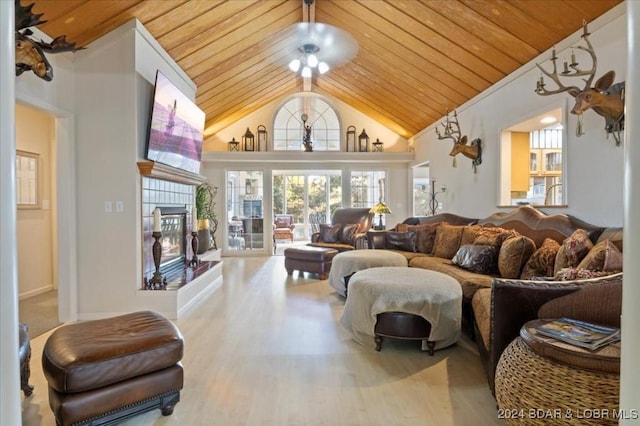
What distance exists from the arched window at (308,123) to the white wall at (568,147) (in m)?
2.92

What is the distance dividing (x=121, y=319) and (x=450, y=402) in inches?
79.8

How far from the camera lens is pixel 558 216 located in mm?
3217

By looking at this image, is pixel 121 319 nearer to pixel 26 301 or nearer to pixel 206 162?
pixel 26 301

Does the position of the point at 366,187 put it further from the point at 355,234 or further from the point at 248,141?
the point at 248,141

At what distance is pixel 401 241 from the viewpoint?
5312mm

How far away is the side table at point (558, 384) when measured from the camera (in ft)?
4.50

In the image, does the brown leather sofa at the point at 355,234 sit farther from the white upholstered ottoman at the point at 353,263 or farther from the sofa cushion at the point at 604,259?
the sofa cushion at the point at 604,259

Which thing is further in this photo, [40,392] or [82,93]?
[82,93]

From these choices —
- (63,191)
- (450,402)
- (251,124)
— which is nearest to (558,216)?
(450,402)

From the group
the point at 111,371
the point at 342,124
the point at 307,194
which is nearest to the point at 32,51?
the point at 111,371

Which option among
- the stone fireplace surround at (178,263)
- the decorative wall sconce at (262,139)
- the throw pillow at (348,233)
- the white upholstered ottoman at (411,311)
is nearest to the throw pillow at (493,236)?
the white upholstered ottoman at (411,311)

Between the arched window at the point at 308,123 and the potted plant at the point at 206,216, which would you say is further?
the arched window at the point at 308,123

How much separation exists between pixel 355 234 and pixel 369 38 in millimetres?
3182

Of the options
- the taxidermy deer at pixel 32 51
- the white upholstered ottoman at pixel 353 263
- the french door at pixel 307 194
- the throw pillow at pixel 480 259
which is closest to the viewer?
the taxidermy deer at pixel 32 51
